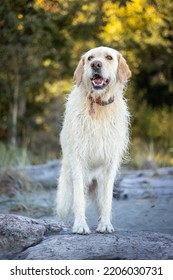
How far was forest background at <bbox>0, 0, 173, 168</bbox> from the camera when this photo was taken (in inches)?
381

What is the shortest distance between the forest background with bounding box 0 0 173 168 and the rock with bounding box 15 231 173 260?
2.98 metres

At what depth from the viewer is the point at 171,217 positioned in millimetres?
7660

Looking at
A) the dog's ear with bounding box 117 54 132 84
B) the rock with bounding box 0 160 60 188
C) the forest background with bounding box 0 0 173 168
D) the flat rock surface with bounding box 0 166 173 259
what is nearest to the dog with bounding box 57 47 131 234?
the dog's ear with bounding box 117 54 132 84

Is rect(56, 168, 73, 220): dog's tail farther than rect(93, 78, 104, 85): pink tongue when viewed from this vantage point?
Yes

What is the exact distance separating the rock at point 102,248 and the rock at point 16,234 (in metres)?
0.10

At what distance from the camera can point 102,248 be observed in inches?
199

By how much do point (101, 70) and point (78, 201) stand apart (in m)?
1.27

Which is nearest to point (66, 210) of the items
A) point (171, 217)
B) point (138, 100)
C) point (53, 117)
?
point (171, 217)

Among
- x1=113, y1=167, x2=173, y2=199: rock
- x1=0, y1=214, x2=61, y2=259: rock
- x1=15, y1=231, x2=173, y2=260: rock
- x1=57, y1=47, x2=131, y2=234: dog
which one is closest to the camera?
x1=15, y1=231, x2=173, y2=260: rock

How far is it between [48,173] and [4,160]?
120cm

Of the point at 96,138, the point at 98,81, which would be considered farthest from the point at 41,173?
the point at 98,81

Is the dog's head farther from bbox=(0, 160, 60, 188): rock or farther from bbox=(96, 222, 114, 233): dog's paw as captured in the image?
bbox=(0, 160, 60, 188): rock

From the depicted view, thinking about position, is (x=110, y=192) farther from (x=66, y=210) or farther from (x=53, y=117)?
(x=53, y=117)

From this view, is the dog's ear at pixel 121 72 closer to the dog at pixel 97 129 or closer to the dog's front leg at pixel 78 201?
the dog at pixel 97 129
